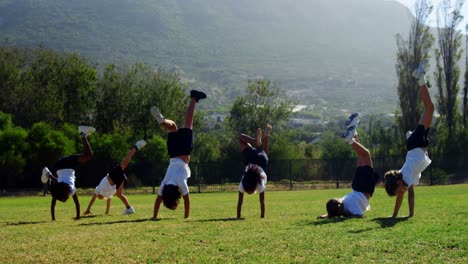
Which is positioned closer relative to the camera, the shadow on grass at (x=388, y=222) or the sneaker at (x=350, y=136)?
the shadow on grass at (x=388, y=222)

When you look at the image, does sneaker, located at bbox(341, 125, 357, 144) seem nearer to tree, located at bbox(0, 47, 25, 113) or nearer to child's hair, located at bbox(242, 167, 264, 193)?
child's hair, located at bbox(242, 167, 264, 193)

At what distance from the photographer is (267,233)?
10312 mm

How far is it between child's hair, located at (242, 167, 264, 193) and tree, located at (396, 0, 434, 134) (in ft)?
159

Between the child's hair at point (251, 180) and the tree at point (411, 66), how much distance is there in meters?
48.5

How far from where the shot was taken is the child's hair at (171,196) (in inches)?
527

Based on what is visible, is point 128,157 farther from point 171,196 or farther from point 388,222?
point 388,222

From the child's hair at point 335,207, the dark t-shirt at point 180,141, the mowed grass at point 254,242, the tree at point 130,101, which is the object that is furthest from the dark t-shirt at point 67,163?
the tree at point 130,101

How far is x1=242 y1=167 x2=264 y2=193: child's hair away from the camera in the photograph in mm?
13930

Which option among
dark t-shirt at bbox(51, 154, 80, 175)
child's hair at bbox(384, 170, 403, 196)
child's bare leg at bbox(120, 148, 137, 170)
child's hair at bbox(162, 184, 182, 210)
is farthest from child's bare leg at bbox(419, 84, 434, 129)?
dark t-shirt at bbox(51, 154, 80, 175)

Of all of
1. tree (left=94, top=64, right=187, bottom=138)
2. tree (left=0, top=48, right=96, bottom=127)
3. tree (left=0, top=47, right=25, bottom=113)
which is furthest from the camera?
tree (left=94, top=64, right=187, bottom=138)

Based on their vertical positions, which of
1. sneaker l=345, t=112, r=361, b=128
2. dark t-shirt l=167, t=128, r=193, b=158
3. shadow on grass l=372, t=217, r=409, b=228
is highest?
sneaker l=345, t=112, r=361, b=128

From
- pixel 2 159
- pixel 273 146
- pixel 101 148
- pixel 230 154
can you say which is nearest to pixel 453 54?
pixel 273 146

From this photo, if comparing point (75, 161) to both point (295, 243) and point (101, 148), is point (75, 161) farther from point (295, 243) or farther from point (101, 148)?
point (101, 148)

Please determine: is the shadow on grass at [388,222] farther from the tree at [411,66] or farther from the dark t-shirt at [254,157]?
the tree at [411,66]
